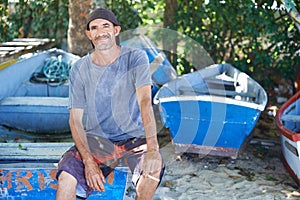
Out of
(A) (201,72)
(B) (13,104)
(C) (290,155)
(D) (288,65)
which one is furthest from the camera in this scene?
(D) (288,65)

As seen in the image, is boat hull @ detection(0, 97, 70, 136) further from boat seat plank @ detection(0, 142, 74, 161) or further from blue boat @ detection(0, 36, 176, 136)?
boat seat plank @ detection(0, 142, 74, 161)

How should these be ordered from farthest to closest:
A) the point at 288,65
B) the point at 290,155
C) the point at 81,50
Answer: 1. the point at 288,65
2. the point at 81,50
3. the point at 290,155

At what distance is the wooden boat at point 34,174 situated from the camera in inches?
136

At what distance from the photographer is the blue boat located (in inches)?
196

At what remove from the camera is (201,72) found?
6.32m

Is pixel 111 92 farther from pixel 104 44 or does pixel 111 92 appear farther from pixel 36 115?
pixel 36 115

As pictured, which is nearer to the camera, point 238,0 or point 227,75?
point 227,75

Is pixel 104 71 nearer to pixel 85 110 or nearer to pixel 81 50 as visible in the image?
pixel 85 110

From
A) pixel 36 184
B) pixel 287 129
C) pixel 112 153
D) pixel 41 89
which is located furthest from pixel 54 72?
pixel 287 129

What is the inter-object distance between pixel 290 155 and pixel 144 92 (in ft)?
6.55

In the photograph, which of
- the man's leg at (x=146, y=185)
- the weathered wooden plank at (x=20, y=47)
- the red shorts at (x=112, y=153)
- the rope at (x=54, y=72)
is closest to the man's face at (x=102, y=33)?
the red shorts at (x=112, y=153)

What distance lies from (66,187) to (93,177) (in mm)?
187

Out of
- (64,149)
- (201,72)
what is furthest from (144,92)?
(201,72)

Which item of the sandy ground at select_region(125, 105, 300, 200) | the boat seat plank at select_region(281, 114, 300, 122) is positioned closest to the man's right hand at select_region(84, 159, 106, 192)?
the sandy ground at select_region(125, 105, 300, 200)
